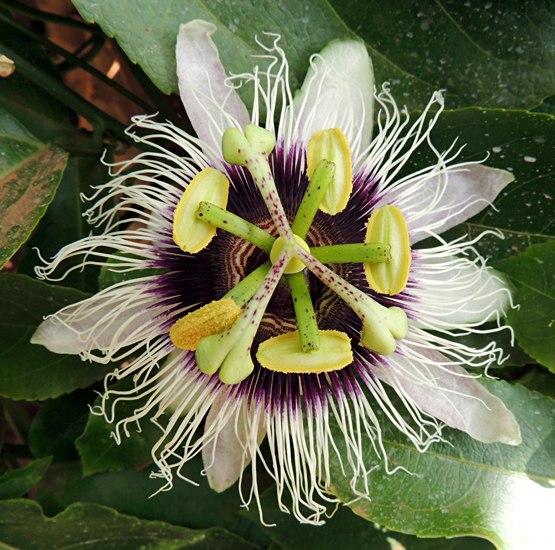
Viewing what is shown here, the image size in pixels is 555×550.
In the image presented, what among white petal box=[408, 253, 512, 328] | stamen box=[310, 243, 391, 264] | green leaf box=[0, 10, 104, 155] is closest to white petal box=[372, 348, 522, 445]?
white petal box=[408, 253, 512, 328]

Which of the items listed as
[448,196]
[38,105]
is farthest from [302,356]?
[38,105]

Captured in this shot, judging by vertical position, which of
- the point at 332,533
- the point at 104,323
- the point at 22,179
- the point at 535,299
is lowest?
the point at 332,533

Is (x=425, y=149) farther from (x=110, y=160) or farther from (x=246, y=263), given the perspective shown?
(x=110, y=160)

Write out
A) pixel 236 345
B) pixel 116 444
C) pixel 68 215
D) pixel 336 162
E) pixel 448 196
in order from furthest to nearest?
pixel 68 215, pixel 116 444, pixel 448 196, pixel 336 162, pixel 236 345

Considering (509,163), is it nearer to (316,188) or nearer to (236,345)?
(316,188)

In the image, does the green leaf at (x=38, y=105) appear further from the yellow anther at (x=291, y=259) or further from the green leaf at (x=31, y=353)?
the yellow anther at (x=291, y=259)
